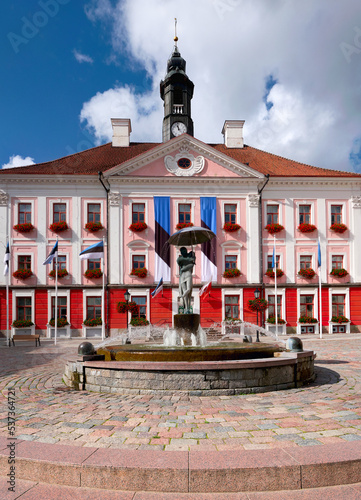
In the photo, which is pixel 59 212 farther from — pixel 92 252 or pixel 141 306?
pixel 141 306

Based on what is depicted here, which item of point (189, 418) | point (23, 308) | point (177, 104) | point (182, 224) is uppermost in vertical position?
point (177, 104)

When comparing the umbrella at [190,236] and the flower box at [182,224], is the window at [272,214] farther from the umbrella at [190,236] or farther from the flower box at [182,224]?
the umbrella at [190,236]

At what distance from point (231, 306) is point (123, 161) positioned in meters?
14.2

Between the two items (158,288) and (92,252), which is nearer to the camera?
(92,252)

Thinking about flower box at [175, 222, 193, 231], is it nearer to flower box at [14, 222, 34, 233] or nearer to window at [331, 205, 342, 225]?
flower box at [14, 222, 34, 233]

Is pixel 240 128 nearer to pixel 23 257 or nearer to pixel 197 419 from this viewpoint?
pixel 23 257

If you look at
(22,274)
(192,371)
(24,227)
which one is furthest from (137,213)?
(192,371)

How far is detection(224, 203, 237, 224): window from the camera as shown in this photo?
30.6 meters

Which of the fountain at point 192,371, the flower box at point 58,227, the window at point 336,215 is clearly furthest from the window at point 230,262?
the fountain at point 192,371

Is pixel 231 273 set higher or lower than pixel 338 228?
lower

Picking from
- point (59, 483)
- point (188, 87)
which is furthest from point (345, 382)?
point (188, 87)

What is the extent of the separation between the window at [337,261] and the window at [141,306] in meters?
14.7

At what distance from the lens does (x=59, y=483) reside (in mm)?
4285

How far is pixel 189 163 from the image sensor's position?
3047 cm
